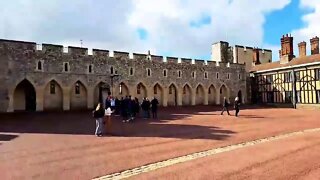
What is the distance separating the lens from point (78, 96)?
2700 centimetres

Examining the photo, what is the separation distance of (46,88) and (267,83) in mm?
24046

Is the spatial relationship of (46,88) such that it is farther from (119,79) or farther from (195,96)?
(195,96)

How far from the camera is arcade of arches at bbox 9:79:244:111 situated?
24.5 meters

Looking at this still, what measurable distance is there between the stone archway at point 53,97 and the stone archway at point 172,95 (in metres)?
11.7

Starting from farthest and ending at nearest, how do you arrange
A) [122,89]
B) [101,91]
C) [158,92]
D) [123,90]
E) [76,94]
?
1. [158,92]
2. [123,90]
3. [122,89]
4. [101,91]
5. [76,94]

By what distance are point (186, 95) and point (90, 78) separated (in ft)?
38.2

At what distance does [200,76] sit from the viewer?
1385 inches

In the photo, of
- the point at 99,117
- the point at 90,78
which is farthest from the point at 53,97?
the point at 99,117

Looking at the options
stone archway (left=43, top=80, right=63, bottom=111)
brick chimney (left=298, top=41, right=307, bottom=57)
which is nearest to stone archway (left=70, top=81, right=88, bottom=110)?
stone archway (left=43, top=80, right=63, bottom=111)

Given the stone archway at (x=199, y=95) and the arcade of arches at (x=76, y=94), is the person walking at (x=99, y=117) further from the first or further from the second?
the stone archway at (x=199, y=95)

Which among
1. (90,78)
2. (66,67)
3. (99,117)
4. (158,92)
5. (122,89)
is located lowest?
(99,117)

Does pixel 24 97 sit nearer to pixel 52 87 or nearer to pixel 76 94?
pixel 52 87

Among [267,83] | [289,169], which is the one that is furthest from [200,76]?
[289,169]

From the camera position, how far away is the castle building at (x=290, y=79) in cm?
3102
